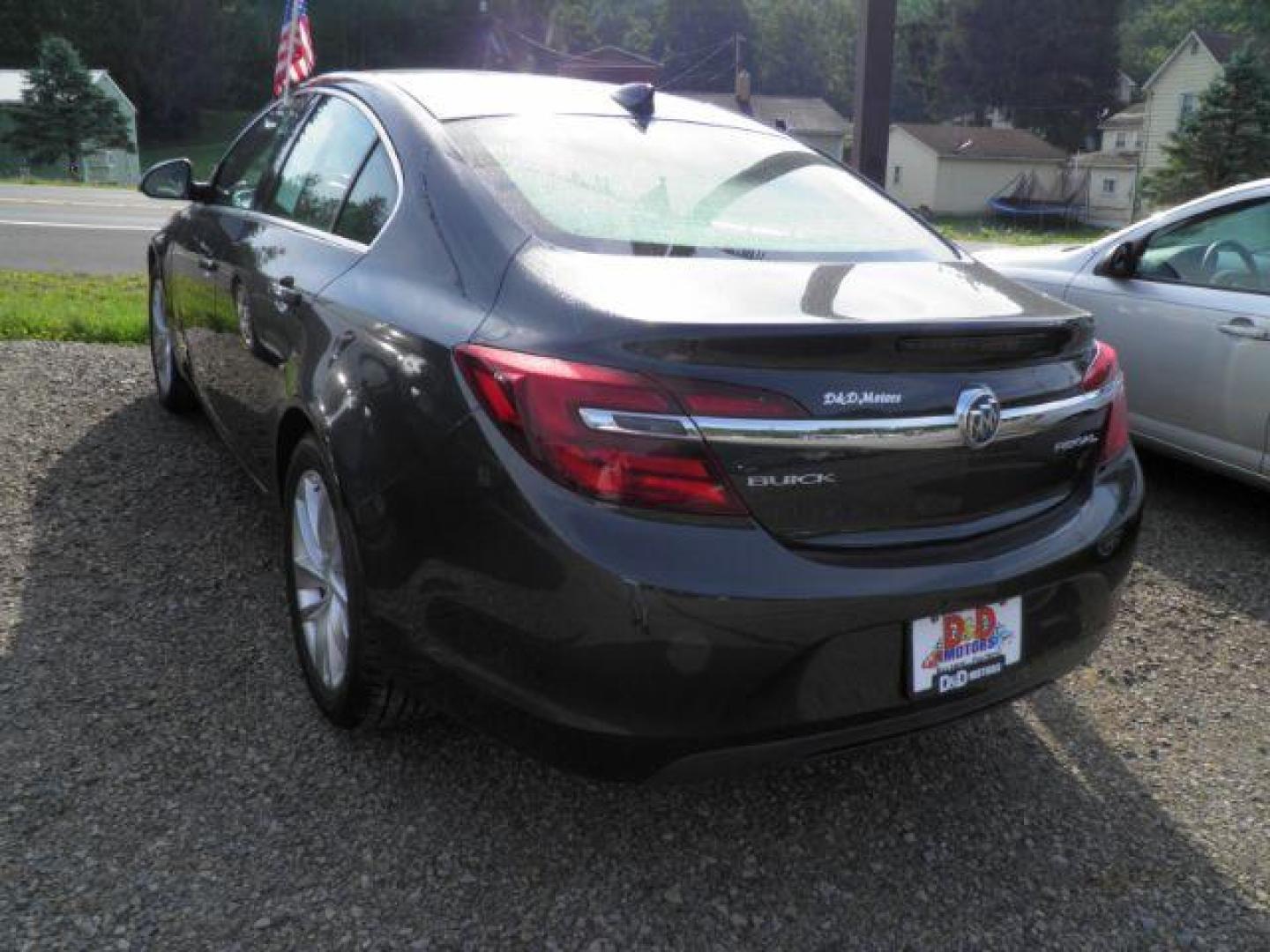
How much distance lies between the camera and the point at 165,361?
543 cm

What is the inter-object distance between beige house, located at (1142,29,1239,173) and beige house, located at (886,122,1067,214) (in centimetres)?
1091

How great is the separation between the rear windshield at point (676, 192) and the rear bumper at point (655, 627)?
703 millimetres

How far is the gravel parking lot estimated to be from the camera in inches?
92.0

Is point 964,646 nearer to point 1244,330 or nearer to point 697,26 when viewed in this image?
point 1244,330

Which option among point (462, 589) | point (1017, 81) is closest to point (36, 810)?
point (462, 589)

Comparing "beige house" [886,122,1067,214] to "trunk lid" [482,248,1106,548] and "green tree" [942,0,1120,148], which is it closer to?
"green tree" [942,0,1120,148]

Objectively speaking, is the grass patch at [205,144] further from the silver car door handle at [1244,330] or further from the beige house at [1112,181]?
the silver car door handle at [1244,330]

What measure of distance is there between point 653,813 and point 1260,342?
3.19 meters

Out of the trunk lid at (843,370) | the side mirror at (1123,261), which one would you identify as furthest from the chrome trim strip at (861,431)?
the side mirror at (1123,261)

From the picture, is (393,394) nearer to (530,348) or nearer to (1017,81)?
(530,348)

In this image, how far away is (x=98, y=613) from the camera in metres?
3.56

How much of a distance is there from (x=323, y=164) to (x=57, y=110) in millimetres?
53639

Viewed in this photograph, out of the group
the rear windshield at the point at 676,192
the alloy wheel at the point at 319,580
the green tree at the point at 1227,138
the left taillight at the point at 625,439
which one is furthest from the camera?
the green tree at the point at 1227,138

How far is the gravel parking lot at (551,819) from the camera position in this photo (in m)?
2.34
